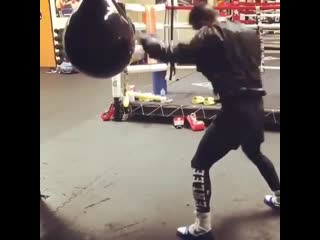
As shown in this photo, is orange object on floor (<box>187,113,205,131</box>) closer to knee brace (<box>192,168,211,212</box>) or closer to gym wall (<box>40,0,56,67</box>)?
knee brace (<box>192,168,211,212</box>)

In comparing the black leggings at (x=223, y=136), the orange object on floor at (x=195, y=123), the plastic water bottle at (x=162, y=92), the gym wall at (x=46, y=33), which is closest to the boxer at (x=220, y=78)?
the black leggings at (x=223, y=136)

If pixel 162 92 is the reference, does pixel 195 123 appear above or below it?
below

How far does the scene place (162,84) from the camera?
4.24 metres

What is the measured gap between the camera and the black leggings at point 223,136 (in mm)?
1879

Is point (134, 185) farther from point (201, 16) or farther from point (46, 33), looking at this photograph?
point (46, 33)

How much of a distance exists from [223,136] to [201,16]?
0.52 meters

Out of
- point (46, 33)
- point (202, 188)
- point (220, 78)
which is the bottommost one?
point (202, 188)

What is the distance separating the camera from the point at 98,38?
4.80 feet

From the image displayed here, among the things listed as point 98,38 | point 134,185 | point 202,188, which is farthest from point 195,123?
point 98,38

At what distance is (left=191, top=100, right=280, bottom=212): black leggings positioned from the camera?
1879 millimetres

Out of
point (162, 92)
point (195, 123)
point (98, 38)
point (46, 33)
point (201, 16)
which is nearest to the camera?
point (98, 38)

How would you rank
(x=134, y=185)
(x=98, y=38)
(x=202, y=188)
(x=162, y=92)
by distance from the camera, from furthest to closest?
(x=162, y=92)
(x=134, y=185)
(x=202, y=188)
(x=98, y=38)

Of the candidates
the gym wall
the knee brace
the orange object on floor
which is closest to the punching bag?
the knee brace

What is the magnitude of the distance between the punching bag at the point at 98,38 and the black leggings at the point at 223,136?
0.56 meters
